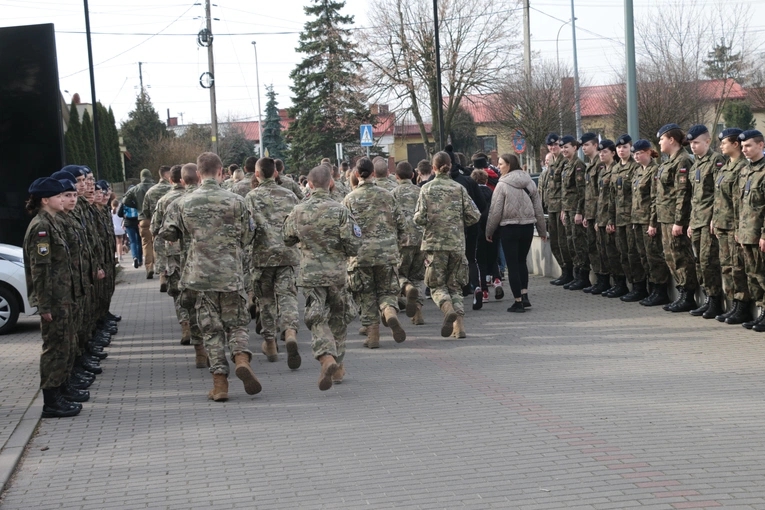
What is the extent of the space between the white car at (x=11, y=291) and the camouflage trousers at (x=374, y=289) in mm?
5078

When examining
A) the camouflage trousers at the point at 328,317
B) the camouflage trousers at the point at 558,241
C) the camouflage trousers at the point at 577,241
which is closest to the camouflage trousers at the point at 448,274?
the camouflage trousers at the point at 328,317

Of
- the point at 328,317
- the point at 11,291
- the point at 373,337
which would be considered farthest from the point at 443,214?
the point at 11,291

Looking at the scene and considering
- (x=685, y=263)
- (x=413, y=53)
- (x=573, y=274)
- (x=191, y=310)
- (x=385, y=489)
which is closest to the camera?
(x=385, y=489)

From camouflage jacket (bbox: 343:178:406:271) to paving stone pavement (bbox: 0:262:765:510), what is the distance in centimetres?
104

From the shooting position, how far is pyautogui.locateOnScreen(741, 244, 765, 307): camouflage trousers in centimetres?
995

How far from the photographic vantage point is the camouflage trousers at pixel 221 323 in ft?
26.9

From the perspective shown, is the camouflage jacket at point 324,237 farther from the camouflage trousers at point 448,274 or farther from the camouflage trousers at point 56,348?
the camouflage trousers at point 448,274

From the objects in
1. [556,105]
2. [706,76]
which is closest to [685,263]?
[556,105]

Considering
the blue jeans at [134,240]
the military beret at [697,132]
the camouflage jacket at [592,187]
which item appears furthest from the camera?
the blue jeans at [134,240]

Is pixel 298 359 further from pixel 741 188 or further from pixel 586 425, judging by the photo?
pixel 741 188

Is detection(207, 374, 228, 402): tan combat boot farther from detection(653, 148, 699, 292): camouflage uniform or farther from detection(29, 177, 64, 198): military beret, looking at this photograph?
detection(653, 148, 699, 292): camouflage uniform

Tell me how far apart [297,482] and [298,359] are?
3.27m

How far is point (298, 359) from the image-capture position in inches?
351

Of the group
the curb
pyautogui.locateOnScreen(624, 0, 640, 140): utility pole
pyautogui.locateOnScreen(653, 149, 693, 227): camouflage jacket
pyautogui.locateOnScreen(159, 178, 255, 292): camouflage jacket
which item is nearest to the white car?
the curb
